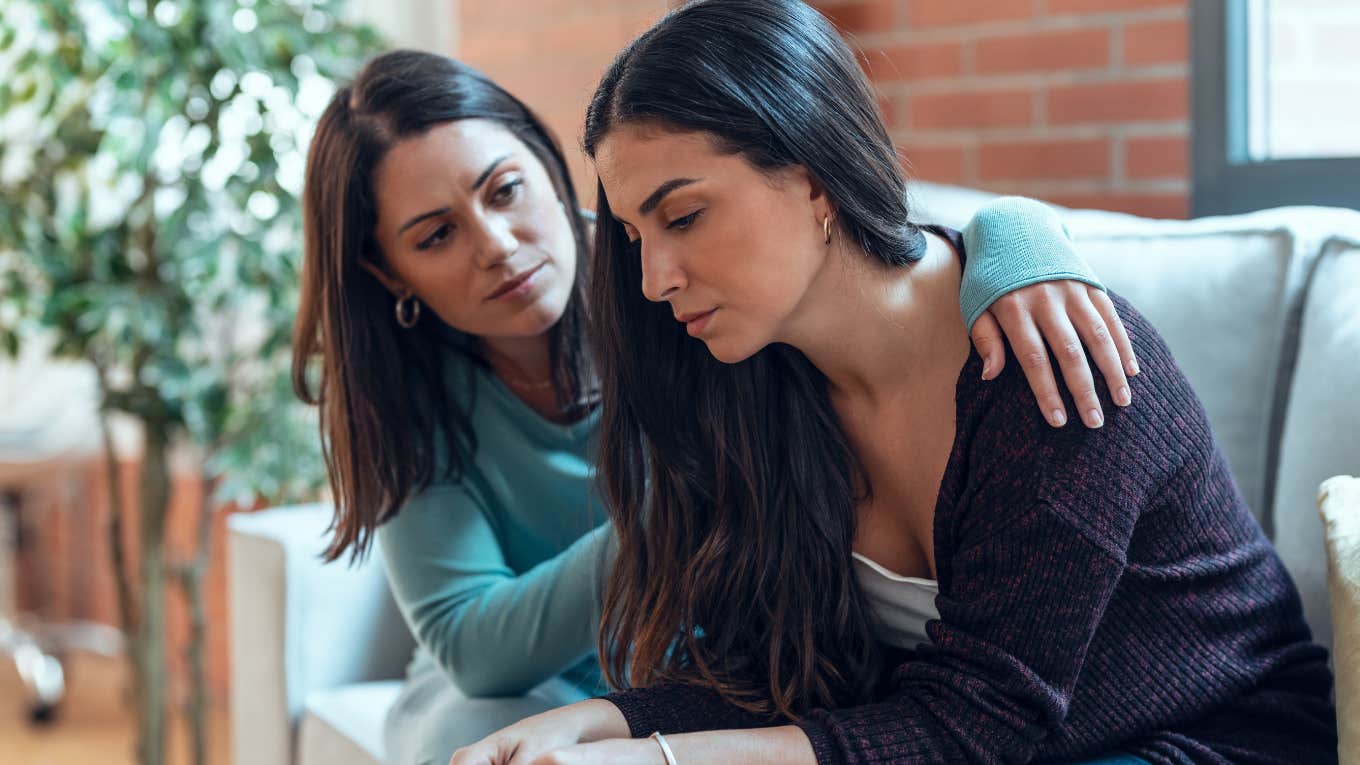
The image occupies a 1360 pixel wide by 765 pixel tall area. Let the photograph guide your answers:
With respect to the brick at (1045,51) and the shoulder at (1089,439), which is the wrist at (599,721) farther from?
the brick at (1045,51)

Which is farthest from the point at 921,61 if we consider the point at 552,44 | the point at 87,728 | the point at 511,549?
the point at 87,728

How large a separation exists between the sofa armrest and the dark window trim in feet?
4.14

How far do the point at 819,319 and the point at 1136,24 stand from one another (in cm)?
106

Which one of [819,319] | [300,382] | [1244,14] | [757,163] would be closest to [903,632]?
[819,319]

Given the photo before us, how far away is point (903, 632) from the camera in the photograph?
1214 mm

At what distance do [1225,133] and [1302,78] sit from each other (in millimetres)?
134

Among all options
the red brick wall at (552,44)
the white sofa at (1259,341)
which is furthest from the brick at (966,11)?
the red brick wall at (552,44)

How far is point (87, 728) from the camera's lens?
124 inches

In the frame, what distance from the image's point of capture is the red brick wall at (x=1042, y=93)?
1915 mm

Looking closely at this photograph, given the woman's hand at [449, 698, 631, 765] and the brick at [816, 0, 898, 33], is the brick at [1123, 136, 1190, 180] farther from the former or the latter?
the woman's hand at [449, 698, 631, 765]

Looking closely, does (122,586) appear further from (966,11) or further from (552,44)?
(966,11)

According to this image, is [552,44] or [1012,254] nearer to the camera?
[1012,254]

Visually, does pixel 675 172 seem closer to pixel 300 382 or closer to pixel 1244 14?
pixel 300 382

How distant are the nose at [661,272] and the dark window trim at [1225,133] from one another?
1082mm
